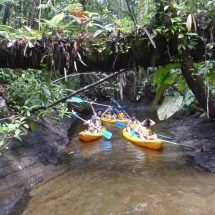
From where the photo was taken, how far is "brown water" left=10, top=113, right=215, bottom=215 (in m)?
4.18

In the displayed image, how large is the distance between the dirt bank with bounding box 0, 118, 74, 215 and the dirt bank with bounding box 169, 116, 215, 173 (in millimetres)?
3702

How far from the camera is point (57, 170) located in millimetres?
6059

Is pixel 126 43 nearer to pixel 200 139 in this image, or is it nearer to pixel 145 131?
pixel 200 139

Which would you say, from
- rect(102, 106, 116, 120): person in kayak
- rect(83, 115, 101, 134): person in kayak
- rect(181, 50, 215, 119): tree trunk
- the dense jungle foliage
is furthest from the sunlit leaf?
rect(102, 106, 116, 120): person in kayak

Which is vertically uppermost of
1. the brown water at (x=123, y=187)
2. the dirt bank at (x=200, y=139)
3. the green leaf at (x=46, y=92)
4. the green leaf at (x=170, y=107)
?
the green leaf at (x=46, y=92)

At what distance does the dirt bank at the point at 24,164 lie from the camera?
4438 mm

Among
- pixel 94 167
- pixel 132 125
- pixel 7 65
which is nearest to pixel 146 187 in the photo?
pixel 94 167

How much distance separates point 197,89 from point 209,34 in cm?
89

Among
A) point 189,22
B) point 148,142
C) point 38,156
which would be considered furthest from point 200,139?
point 189,22

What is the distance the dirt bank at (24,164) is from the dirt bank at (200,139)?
12.1ft

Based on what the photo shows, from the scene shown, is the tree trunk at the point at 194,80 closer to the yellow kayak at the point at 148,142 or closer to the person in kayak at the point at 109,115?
the yellow kayak at the point at 148,142

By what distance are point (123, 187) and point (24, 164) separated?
212 cm

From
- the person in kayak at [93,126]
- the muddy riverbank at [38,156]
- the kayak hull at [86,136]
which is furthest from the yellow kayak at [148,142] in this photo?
the person in kayak at [93,126]

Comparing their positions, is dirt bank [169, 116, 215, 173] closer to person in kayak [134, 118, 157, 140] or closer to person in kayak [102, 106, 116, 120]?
person in kayak [134, 118, 157, 140]
